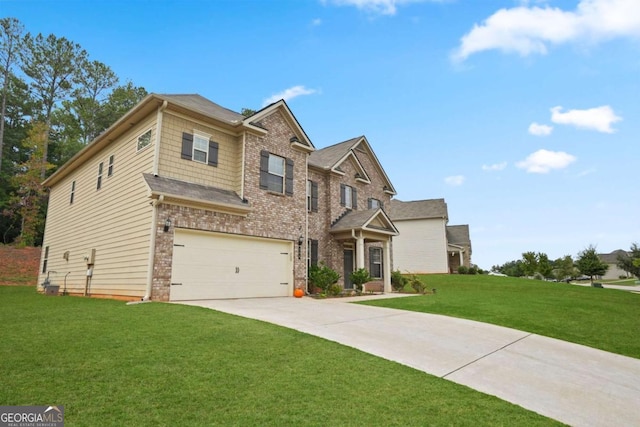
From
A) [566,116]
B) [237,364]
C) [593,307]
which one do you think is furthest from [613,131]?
[237,364]

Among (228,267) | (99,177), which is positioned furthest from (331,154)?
(99,177)

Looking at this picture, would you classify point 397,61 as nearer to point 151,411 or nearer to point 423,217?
point 151,411

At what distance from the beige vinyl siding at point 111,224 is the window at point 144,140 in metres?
0.15

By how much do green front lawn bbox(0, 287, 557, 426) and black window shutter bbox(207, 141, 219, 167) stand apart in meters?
7.65

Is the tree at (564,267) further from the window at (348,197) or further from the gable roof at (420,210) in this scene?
the window at (348,197)

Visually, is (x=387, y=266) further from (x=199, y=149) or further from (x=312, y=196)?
(x=199, y=149)

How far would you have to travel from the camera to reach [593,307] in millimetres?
Result: 12156

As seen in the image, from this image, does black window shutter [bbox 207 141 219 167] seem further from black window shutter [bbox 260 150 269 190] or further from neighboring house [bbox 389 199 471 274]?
neighboring house [bbox 389 199 471 274]

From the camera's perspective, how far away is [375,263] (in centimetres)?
1933

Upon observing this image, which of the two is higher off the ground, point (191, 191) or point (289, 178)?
point (289, 178)

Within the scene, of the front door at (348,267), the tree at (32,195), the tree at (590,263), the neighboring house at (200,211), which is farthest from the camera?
the tree at (590,263)

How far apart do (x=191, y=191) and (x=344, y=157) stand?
9.24 m

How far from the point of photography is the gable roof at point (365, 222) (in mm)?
16266

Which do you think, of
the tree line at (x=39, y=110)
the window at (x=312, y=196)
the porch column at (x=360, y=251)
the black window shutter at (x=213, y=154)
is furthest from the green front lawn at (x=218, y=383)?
the tree line at (x=39, y=110)
